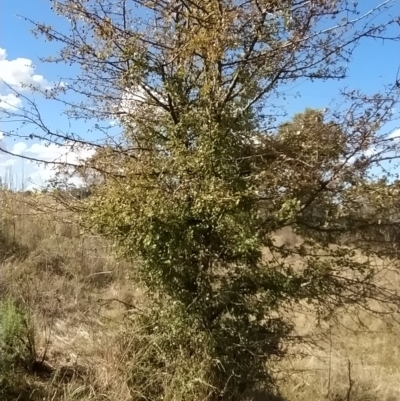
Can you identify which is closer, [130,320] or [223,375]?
[223,375]

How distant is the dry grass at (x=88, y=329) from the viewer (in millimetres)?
4684

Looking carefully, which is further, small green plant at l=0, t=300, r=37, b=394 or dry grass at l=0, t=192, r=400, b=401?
dry grass at l=0, t=192, r=400, b=401

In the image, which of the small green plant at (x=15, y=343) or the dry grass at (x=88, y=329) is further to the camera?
the dry grass at (x=88, y=329)

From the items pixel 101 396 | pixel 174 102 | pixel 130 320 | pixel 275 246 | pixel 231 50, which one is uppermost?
pixel 231 50

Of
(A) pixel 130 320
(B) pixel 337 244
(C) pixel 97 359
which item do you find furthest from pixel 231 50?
(C) pixel 97 359

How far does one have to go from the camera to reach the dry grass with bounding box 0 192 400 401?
4684 mm

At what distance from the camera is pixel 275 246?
15.3 ft

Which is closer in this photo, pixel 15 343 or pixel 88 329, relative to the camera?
pixel 15 343

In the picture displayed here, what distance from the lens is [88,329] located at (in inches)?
240

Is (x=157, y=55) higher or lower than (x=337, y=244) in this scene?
higher

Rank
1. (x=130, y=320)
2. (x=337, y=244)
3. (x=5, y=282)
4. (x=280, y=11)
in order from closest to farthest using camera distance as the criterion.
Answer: (x=280, y=11) < (x=337, y=244) < (x=130, y=320) < (x=5, y=282)


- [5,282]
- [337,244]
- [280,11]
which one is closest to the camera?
[280,11]

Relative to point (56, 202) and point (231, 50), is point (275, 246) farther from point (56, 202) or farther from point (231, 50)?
point (56, 202)

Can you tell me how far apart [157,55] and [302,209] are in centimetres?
182
